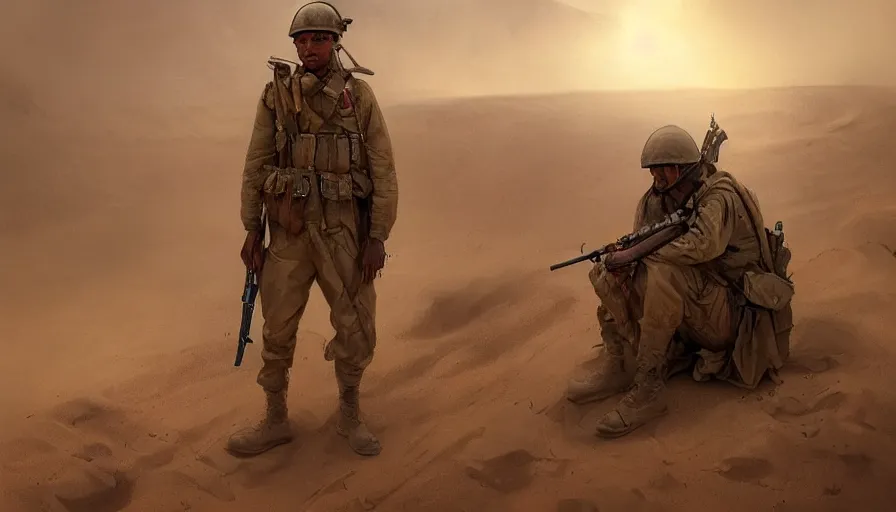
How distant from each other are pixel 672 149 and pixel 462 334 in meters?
2.05

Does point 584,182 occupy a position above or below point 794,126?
below

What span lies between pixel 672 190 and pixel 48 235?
209 inches

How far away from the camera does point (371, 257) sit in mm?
3406

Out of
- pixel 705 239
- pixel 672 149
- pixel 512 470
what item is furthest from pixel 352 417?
pixel 672 149

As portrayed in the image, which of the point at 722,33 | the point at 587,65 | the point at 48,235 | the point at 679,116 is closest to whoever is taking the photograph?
the point at 48,235

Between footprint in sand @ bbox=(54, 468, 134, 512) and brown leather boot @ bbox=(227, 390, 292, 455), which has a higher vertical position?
brown leather boot @ bbox=(227, 390, 292, 455)

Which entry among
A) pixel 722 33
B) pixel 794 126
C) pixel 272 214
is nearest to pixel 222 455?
pixel 272 214

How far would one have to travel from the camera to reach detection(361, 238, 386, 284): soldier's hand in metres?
3.40

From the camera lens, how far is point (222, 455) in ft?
11.9

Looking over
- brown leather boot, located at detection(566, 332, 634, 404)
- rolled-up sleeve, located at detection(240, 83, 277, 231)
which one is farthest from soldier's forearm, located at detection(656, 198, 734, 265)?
rolled-up sleeve, located at detection(240, 83, 277, 231)

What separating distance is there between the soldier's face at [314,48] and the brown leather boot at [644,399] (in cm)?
194

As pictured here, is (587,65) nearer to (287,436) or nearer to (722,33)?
(722,33)

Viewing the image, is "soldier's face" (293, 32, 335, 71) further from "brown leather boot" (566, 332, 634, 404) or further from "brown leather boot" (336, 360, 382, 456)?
"brown leather boot" (566, 332, 634, 404)

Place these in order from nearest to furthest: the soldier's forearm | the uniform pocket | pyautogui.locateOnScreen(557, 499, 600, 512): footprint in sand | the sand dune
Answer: pyautogui.locateOnScreen(557, 499, 600, 512): footprint in sand < the sand dune < the soldier's forearm < the uniform pocket
